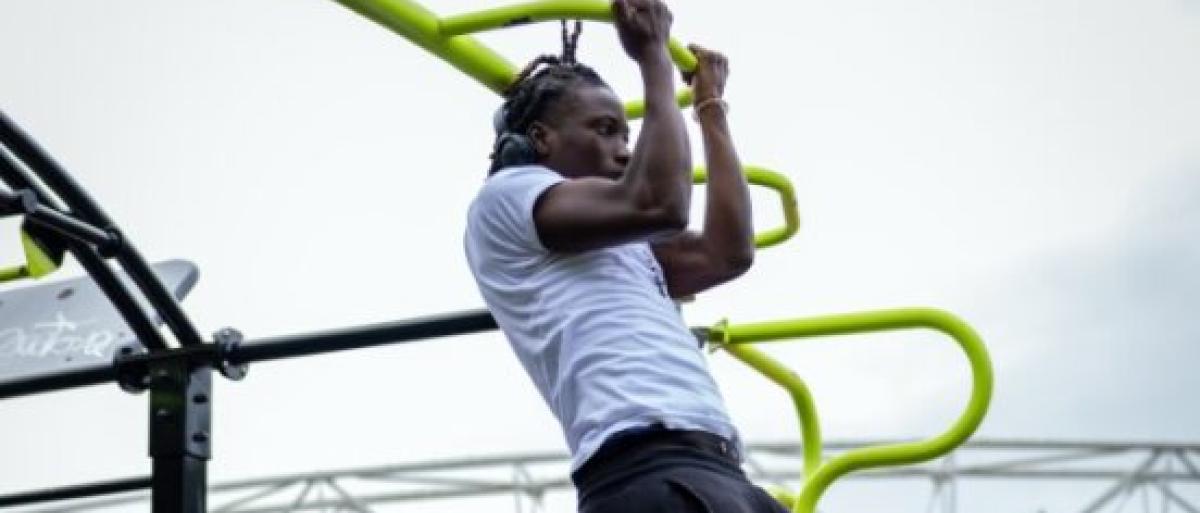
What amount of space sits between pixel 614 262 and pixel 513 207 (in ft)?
0.46

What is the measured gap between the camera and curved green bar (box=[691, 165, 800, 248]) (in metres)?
2.72

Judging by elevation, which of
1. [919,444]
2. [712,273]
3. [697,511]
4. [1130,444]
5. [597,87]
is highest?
[1130,444]

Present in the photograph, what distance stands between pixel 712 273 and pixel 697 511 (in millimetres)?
568

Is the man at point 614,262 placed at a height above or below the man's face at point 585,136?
below

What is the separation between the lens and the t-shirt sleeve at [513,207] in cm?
211

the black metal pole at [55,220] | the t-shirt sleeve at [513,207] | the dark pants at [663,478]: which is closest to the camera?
the dark pants at [663,478]

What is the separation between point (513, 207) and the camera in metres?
2.13

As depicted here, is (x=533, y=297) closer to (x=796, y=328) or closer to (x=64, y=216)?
(x=796, y=328)

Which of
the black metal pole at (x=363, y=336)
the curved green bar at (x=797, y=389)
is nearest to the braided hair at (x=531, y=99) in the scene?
the black metal pole at (x=363, y=336)

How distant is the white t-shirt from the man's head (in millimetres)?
52

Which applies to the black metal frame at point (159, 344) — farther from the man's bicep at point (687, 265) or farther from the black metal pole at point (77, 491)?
the man's bicep at point (687, 265)

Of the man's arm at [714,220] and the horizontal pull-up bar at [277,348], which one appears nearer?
the man's arm at [714,220]

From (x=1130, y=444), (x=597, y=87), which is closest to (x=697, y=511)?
(x=597, y=87)

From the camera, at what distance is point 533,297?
83.1 inches
